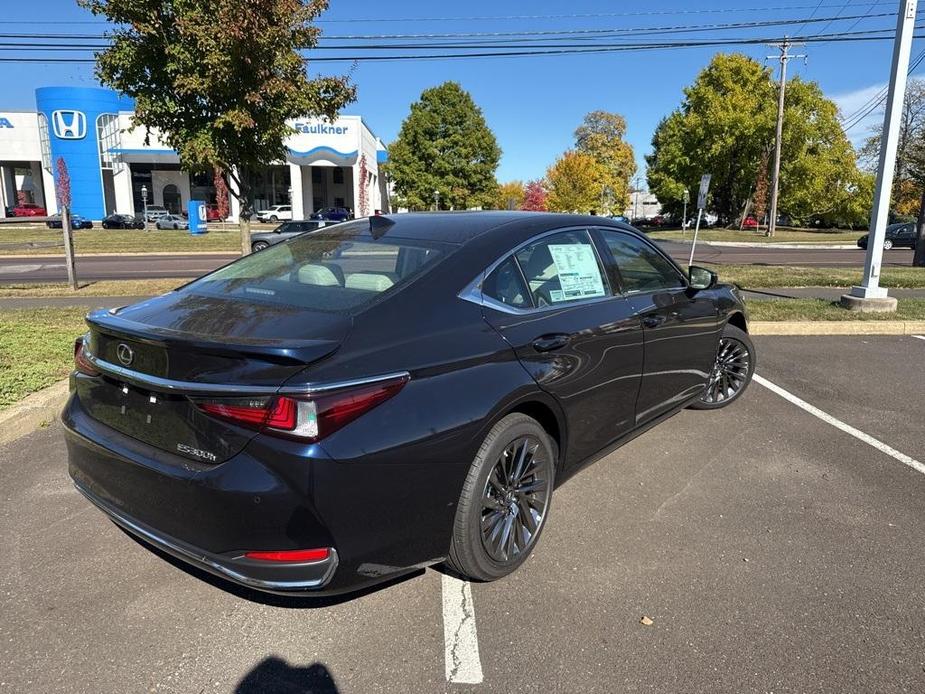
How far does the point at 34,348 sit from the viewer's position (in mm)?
6562

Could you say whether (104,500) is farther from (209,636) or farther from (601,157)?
(601,157)

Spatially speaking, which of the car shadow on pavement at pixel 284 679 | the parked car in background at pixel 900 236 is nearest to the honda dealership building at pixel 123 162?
the parked car in background at pixel 900 236

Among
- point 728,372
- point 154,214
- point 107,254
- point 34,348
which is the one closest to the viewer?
point 728,372

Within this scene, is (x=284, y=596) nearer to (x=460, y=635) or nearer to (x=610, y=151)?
(x=460, y=635)

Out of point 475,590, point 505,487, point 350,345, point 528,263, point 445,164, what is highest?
point 445,164

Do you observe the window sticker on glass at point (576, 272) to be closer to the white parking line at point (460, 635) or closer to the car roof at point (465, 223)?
the car roof at point (465, 223)

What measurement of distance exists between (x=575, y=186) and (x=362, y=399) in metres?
62.4

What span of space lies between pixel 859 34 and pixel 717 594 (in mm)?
22674

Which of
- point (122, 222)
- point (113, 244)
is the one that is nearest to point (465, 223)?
point (113, 244)

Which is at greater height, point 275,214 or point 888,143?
point 888,143

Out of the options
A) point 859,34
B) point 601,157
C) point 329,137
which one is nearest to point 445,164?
point 329,137

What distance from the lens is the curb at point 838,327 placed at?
27.8 feet

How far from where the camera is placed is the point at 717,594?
112 inches

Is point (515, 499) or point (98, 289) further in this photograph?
point (98, 289)
